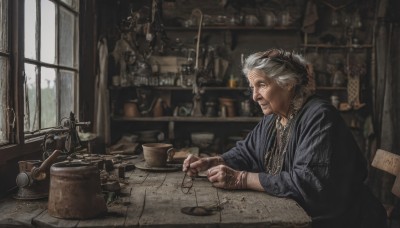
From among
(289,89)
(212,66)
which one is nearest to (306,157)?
(289,89)

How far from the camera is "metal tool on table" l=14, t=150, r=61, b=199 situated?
1.97 m

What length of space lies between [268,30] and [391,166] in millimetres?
3643

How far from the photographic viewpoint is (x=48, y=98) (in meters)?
3.56

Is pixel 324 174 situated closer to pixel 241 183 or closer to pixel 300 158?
pixel 300 158

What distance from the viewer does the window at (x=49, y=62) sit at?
3.12m

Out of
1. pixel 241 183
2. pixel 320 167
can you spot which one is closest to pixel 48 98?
pixel 241 183

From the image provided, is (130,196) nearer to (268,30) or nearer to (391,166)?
(391,166)

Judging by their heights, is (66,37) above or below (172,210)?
above

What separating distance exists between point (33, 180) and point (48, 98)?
1697 mm

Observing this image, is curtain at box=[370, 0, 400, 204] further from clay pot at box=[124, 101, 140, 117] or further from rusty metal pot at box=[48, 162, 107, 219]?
rusty metal pot at box=[48, 162, 107, 219]

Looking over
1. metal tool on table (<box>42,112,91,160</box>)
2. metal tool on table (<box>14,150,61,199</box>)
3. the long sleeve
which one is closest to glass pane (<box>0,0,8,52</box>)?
metal tool on table (<box>42,112,91,160</box>)

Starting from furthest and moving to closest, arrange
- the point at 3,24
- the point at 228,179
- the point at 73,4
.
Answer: the point at 73,4 < the point at 3,24 < the point at 228,179

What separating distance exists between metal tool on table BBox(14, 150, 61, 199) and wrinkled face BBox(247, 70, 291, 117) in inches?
47.2

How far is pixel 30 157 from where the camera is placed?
274 centimetres
